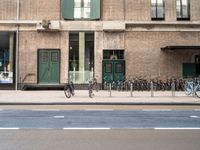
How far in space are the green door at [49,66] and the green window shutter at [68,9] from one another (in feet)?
9.52

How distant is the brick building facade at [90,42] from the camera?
3575 cm

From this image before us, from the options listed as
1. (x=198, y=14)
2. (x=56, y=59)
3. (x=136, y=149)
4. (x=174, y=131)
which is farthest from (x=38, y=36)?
(x=136, y=149)

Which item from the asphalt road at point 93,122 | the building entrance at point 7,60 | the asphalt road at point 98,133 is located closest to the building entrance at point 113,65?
the building entrance at point 7,60

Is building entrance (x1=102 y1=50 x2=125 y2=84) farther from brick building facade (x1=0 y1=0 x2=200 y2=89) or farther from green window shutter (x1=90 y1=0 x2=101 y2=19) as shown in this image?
green window shutter (x1=90 y1=0 x2=101 y2=19)

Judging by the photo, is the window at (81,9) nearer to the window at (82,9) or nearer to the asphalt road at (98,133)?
the window at (82,9)

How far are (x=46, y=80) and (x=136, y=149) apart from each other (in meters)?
26.8

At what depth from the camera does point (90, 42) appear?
1428 inches

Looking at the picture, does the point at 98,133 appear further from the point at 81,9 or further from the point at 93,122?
the point at 81,9

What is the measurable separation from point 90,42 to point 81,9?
108 inches

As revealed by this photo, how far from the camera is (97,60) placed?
35.9 metres

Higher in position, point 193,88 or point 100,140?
point 193,88

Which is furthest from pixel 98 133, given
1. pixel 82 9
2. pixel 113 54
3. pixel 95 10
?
pixel 82 9

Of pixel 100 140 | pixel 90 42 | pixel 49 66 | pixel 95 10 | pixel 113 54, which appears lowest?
pixel 100 140

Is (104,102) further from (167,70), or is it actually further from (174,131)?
(167,70)
